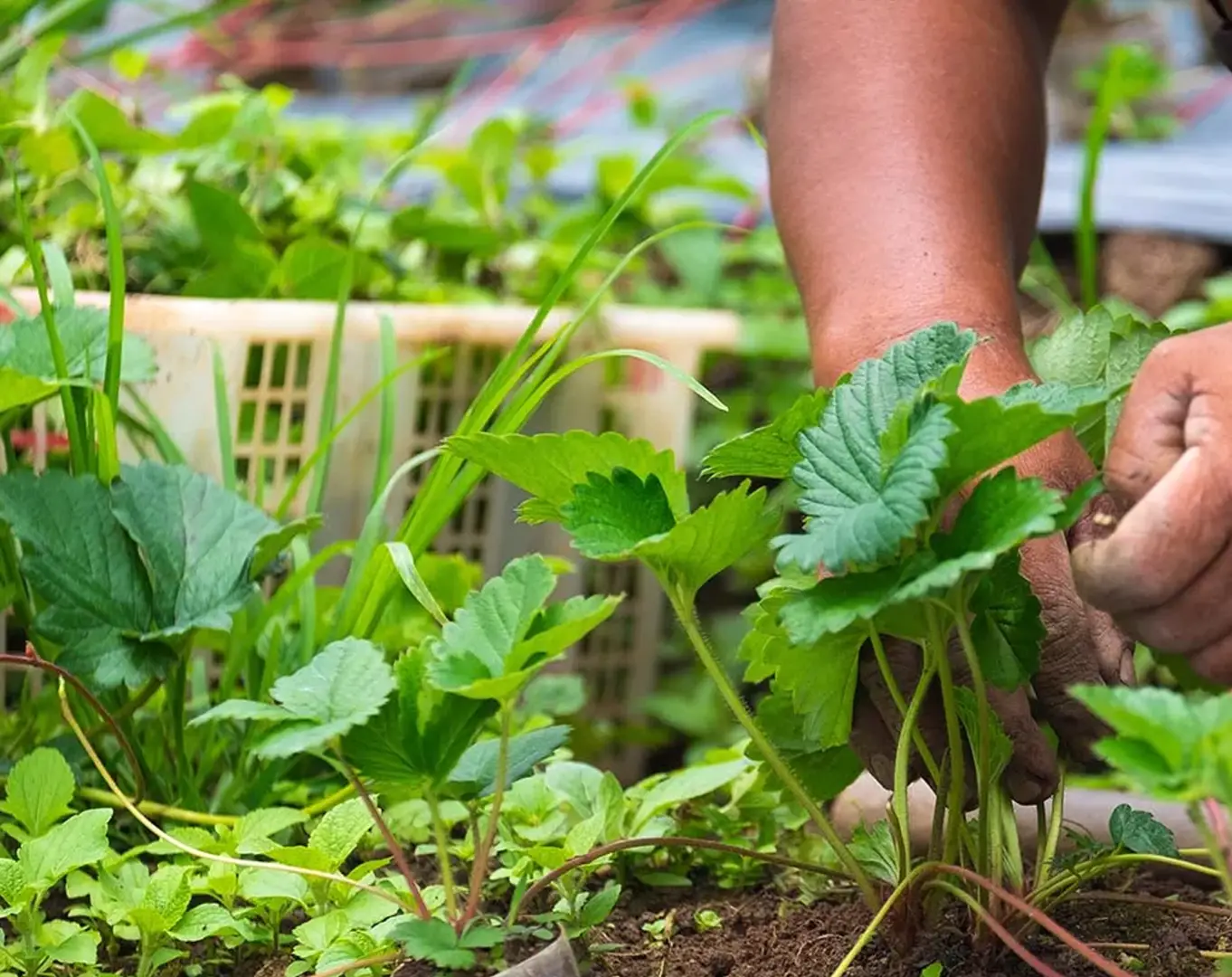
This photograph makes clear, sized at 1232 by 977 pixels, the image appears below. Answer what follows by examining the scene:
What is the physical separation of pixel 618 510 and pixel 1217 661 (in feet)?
0.94

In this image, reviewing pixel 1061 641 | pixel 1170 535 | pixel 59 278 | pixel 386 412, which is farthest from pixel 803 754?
pixel 59 278

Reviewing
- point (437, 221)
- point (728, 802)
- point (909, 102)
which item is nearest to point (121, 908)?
point (728, 802)

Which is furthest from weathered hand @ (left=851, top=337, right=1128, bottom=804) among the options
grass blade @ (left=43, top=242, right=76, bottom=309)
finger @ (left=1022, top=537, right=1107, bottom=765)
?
grass blade @ (left=43, top=242, right=76, bottom=309)

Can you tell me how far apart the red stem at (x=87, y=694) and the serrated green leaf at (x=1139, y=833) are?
1.70ft

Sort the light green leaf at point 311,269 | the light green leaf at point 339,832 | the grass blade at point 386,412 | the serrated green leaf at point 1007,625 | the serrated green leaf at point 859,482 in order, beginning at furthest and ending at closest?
the light green leaf at point 311,269
the grass blade at point 386,412
the light green leaf at point 339,832
the serrated green leaf at point 1007,625
the serrated green leaf at point 859,482

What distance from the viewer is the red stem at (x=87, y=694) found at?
0.77 m

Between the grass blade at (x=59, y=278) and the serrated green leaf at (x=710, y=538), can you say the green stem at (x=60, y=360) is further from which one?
the serrated green leaf at (x=710, y=538)

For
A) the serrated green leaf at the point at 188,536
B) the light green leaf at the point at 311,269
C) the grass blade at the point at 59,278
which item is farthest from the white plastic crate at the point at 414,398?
the serrated green leaf at the point at 188,536

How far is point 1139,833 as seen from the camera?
705 millimetres

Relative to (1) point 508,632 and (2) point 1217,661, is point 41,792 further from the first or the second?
(2) point 1217,661

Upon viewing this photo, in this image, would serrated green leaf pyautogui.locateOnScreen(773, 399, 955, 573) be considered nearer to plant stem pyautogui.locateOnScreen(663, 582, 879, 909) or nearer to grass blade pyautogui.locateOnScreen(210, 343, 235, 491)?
plant stem pyautogui.locateOnScreen(663, 582, 879, 909)

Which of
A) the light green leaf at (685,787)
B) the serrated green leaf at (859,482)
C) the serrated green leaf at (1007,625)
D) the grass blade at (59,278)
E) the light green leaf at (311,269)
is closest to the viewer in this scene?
the serrated green leaf at (859,482)

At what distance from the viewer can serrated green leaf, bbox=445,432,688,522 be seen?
647 millimetres

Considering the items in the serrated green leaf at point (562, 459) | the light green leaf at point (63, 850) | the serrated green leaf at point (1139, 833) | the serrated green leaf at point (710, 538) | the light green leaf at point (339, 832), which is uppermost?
the serrated green leaf at point (562, 459)
